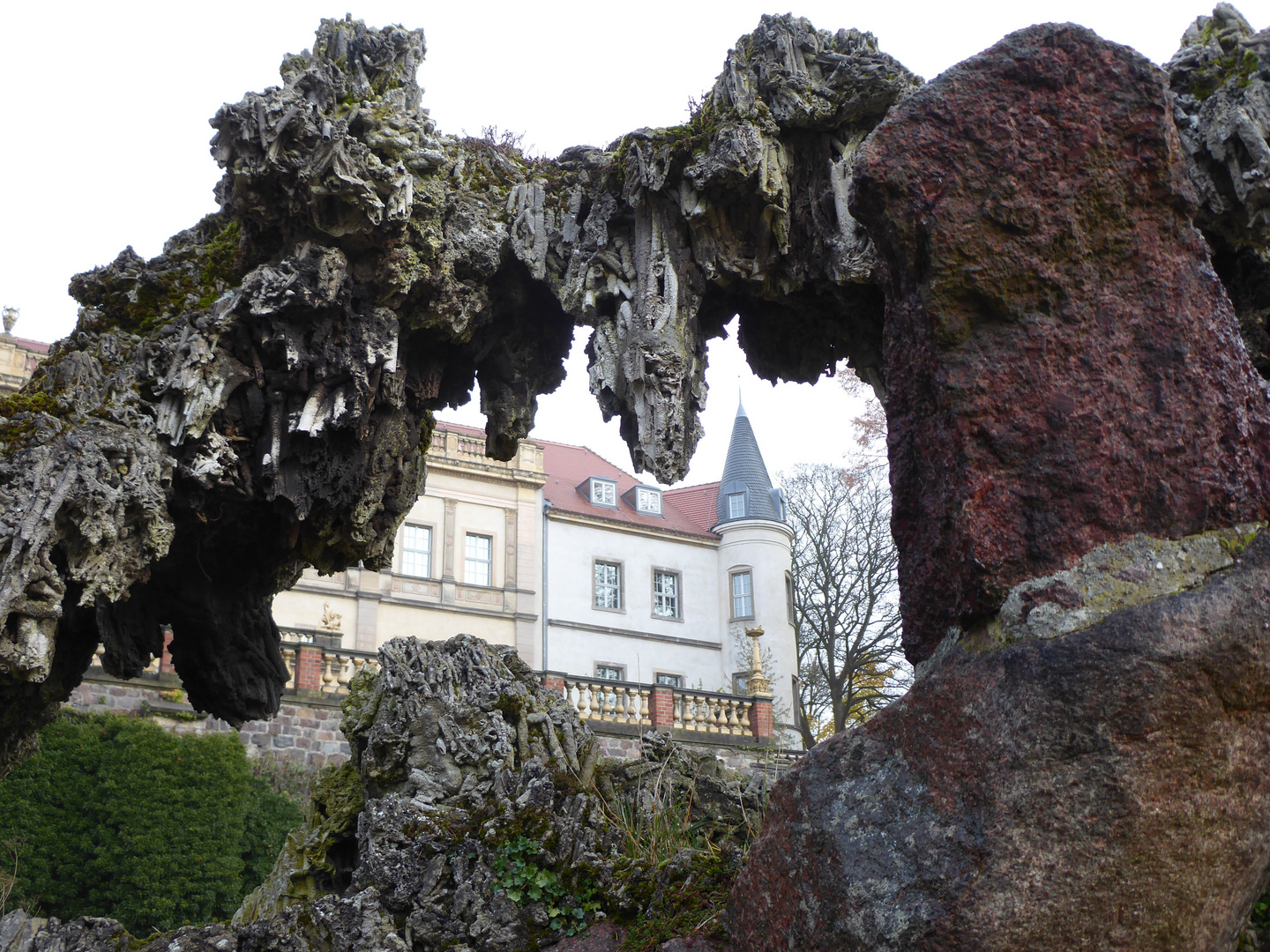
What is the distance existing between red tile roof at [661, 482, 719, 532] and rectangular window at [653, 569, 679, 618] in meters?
2.16

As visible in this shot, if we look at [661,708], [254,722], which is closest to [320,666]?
[254,722]

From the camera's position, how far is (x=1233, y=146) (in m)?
5.22

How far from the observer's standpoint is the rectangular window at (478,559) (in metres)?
24.0

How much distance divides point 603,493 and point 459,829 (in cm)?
2246

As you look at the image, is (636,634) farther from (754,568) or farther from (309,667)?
(309,667)

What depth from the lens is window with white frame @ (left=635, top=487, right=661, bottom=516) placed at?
2792cm

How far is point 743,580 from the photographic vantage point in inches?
1049

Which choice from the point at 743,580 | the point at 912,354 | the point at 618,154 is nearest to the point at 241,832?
the point at 618,154

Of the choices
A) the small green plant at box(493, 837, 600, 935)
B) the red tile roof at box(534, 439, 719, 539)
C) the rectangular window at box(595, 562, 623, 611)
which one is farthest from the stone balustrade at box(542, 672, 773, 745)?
the small green plant at box(493, 837, 600, 935)

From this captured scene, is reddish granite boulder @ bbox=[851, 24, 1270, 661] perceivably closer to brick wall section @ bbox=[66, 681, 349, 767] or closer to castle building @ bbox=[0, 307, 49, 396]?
brick wall section @ bbox=[66, 681, 349, 767]

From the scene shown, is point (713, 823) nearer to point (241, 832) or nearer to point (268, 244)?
point (268, 244)

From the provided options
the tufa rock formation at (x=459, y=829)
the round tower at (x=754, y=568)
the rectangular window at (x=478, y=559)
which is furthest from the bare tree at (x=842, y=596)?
the tufa rock formation at (x=459, y=829)

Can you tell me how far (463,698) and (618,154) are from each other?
3.24m

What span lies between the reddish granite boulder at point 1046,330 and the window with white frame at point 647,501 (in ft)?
81.2
